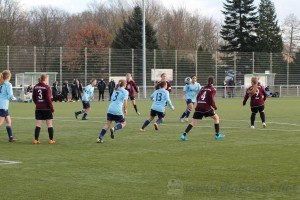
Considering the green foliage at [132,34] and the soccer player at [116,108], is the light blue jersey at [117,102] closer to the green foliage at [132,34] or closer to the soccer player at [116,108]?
the soccer player at [116,108]

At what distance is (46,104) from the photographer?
555 inches

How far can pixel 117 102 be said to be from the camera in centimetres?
1446

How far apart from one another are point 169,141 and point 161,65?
3732cm

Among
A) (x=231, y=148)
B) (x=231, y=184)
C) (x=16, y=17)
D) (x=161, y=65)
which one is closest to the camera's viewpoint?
(x=231, y=184)

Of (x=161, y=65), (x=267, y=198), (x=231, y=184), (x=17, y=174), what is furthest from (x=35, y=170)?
(x=161, y=65)

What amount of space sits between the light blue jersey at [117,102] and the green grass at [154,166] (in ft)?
2.63

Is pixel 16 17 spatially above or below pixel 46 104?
above

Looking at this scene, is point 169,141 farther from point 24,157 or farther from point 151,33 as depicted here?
point 151,33

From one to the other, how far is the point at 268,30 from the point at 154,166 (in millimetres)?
72450

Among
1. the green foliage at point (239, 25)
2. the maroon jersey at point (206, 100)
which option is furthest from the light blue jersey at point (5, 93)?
the green foliage at point (239, 25)

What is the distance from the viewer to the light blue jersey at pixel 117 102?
47.2ft

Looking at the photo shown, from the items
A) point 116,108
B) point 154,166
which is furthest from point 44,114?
point 154,166

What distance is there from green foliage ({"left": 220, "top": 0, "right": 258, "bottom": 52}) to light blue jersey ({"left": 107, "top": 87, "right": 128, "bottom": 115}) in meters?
65.5

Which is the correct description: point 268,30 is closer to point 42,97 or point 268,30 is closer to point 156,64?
point 156,64
